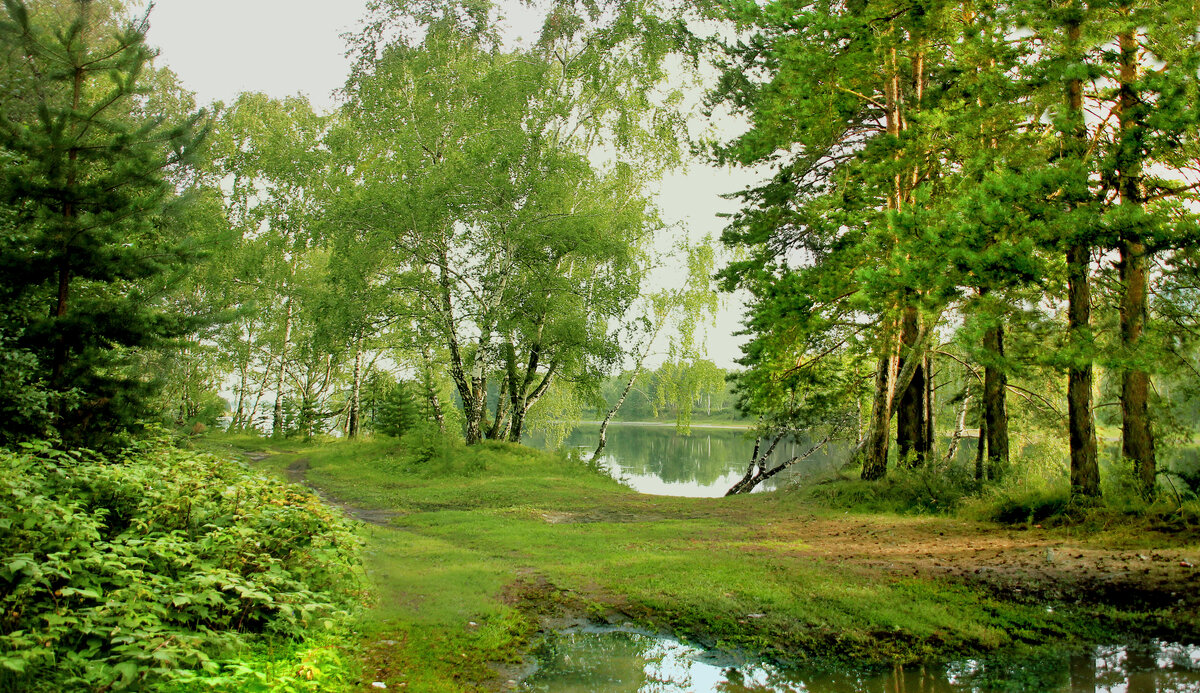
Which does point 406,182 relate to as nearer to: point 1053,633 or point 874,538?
point 874,538

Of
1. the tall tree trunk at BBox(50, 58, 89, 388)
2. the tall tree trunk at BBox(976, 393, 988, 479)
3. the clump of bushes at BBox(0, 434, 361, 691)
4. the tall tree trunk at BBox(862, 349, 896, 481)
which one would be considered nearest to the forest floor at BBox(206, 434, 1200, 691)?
the clump of bushes at BBox(0, 434, 361, 691)

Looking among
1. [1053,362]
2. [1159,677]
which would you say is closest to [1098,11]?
[1053,362]

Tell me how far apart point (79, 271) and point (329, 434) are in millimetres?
20547

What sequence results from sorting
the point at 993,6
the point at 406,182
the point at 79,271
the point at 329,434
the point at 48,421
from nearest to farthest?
the point at 48,421, the point at 79,271, the point at 993,6, the point at 406,182, the point at 329,434

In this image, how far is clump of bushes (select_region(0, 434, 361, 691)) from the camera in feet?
10.8

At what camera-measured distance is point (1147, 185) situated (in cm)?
906

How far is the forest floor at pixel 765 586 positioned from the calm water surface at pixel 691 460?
7.74m

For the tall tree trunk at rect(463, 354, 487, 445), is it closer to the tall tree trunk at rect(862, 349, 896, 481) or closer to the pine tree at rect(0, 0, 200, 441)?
the pine tree at rect(0, 0, 200, 441)

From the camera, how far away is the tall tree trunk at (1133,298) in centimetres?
865

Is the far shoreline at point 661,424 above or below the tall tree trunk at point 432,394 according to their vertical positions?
below

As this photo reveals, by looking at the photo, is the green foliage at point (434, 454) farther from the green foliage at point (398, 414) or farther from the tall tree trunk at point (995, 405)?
the tall tree trunk at point (995, 405)

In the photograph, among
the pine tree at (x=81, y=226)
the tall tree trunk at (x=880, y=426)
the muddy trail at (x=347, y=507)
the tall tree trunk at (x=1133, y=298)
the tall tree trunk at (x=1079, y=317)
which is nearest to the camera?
the pine tree at (x=81, y=226)

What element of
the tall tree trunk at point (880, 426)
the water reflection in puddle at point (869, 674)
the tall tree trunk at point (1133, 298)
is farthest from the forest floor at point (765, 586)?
the tall tree trunk at point (880, 426)

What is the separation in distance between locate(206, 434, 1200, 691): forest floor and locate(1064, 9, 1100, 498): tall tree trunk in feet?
3.42
